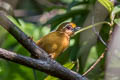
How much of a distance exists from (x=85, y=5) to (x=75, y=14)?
12cm

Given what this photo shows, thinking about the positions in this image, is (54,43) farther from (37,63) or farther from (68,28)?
(37,63)

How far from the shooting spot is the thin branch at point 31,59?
2.00 metres

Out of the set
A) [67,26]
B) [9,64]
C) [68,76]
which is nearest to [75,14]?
[67,26]

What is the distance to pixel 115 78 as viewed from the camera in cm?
283

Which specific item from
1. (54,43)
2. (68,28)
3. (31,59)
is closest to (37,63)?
(31,59)

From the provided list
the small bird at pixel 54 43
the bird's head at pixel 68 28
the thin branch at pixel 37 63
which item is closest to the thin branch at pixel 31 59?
the thin branch at pixel 37 63

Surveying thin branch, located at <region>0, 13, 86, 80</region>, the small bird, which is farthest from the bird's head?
thin branch, located at <region>0, 13, 86, 80</region>

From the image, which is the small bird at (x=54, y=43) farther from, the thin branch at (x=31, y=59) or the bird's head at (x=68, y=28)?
the thin branch at (x=31, y=59)

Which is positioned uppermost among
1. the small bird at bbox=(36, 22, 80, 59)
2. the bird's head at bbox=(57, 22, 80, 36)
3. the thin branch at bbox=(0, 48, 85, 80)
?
the thin branch at bbox=(0, 48, 85, 80)

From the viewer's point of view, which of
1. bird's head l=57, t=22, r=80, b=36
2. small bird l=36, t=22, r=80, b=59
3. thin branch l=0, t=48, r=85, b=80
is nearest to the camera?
thin branch l=0, t=48, r=85, b=80

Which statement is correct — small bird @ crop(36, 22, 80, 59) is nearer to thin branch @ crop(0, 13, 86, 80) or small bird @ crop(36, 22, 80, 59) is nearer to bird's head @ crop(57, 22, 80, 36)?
bird's head @ crop(57, 22, 80, 36)

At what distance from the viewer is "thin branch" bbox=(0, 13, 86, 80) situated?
2.00 m

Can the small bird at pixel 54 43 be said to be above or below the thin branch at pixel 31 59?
below

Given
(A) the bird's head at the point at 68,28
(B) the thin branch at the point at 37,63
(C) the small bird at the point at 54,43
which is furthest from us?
(A) the bird's head at the point at 68,28
